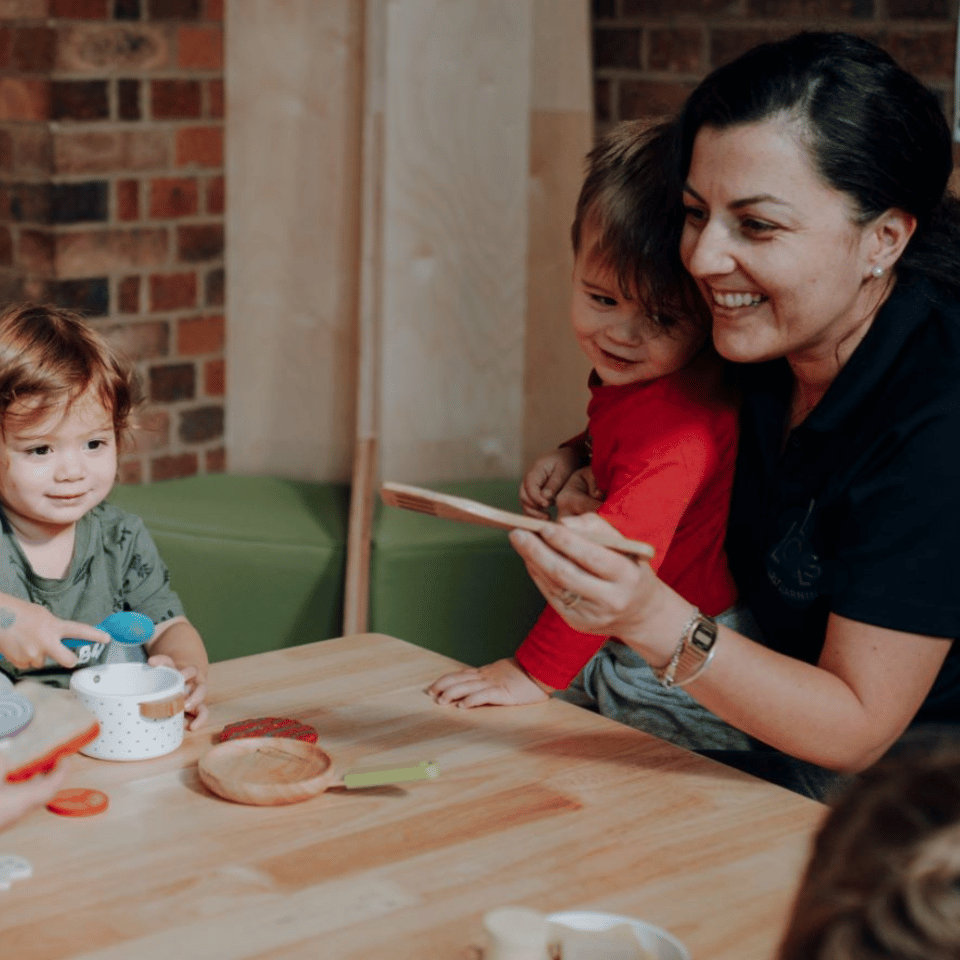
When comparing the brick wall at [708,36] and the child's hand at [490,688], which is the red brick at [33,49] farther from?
the child's hand at [490,688]

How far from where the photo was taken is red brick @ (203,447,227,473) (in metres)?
3.04

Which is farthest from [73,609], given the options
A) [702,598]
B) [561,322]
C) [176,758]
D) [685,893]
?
[561,322]

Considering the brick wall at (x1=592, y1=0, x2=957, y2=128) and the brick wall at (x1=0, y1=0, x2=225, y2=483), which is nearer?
the brick wall at (x1=592, y1=0, x2=957, y2=128)

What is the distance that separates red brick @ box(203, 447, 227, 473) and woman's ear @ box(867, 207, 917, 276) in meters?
1.86

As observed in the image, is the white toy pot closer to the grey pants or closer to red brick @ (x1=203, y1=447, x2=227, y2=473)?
the grey pants

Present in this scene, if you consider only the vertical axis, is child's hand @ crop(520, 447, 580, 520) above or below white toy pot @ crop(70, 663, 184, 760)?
above

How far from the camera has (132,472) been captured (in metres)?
2.92

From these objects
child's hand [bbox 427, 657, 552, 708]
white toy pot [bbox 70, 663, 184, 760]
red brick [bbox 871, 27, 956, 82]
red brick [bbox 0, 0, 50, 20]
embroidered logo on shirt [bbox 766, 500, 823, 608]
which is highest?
red brick [bbox 0, 0, 50, 20]

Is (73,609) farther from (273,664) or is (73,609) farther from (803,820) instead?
(803,820)

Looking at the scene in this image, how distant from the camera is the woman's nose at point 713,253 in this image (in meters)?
1.48

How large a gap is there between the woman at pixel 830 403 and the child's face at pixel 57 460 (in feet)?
1.95

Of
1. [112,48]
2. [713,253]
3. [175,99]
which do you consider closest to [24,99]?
[112,48]

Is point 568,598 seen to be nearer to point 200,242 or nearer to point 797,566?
point 797,566

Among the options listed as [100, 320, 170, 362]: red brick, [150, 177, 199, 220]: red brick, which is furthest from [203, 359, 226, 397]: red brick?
[150, 177, 199, 220]: red brick
